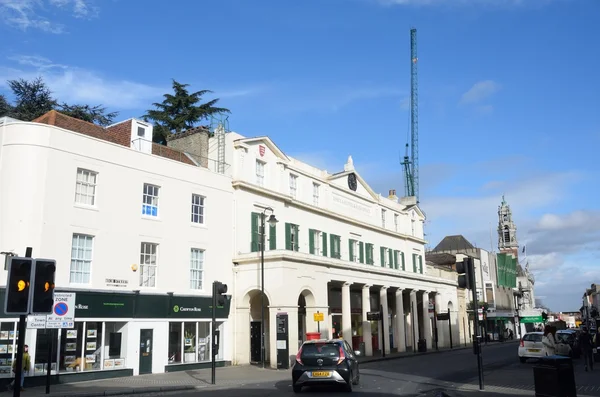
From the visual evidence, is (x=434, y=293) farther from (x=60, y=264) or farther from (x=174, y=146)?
(x=60, y=264)

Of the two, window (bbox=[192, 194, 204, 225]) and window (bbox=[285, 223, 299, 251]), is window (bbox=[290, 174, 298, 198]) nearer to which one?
window (bbox=[285, 223, 299, 251])

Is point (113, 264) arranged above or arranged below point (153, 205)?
below

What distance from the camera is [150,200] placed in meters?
26.0

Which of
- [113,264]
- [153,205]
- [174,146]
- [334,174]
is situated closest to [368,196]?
[334,174]

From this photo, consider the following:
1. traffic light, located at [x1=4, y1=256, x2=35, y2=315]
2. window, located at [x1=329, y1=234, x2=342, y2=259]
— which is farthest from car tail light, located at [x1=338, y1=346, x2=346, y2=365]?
window, located at [x1=329, y1=234, x2=342, y2=259]

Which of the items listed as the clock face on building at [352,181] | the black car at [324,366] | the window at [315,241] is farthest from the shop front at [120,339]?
the clock face on building at [352,181]

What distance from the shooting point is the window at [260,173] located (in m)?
31.8

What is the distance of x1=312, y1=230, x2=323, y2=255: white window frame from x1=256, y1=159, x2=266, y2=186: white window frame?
5.38 m

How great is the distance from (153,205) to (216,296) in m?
8.06

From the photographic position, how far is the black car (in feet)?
52.3

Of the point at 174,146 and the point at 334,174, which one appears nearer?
the point at 174,146

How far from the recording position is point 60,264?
21.8m

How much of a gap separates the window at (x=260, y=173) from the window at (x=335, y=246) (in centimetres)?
726

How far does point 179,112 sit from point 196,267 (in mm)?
24331
